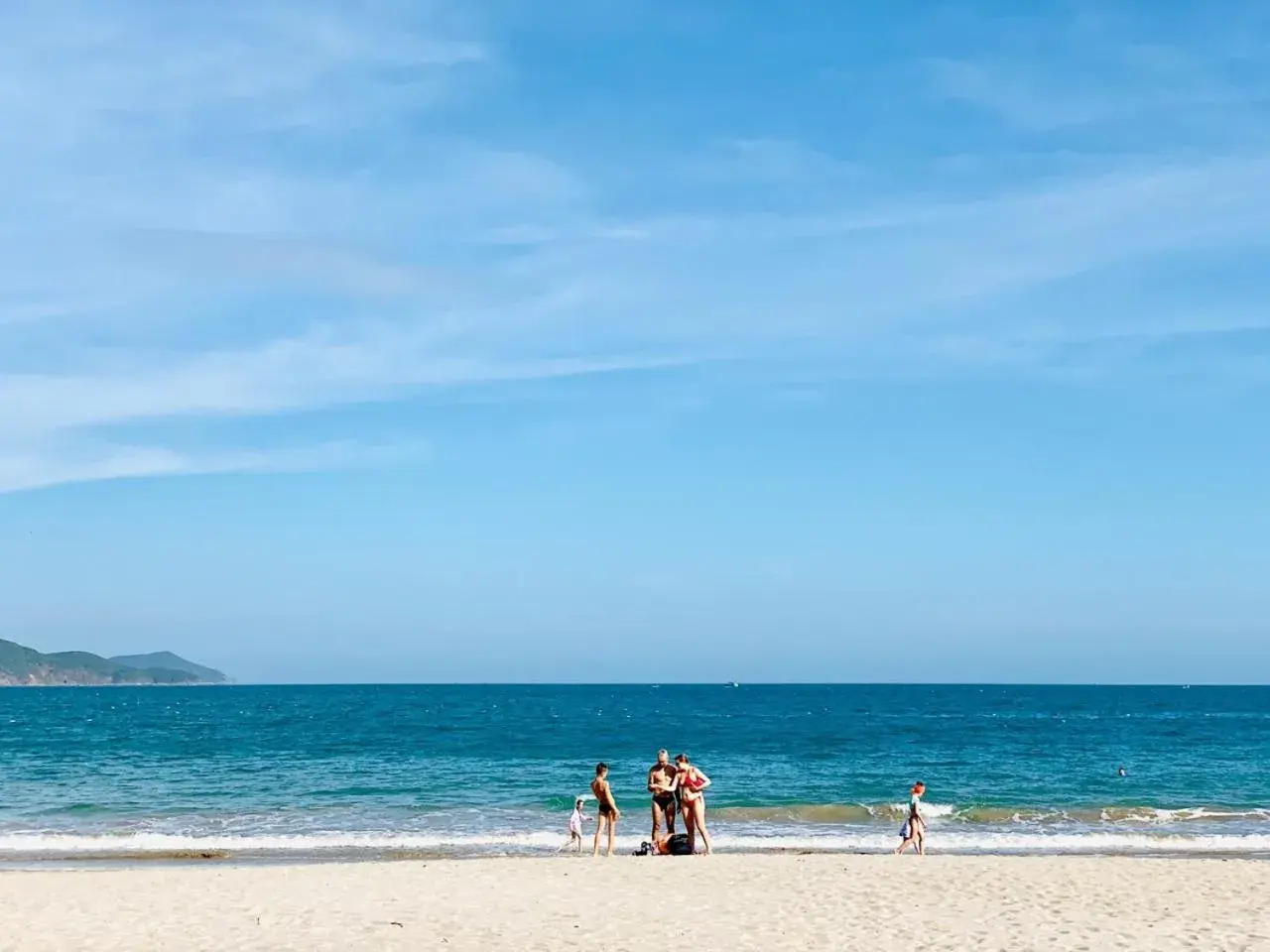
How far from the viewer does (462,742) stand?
181 feet

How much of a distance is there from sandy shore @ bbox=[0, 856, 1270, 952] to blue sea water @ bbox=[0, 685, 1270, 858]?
552 centimetres

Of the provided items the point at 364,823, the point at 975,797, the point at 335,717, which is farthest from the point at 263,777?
the point at 335,717

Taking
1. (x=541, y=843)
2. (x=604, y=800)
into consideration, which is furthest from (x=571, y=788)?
(x=604, y=800)

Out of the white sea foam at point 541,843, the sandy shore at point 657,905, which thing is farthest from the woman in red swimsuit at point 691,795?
the white sea foam at point 541,843

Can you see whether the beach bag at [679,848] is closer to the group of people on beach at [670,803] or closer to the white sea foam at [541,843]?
the group of people on beach at [670,803]

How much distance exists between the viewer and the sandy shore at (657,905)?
1374 centimetres

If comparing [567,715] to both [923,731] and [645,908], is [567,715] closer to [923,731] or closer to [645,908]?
[923,731]

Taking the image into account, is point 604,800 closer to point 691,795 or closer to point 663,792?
point 663,792

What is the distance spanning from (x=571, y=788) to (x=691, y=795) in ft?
48.4

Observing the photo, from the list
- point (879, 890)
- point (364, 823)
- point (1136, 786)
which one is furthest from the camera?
point (1136, 786)

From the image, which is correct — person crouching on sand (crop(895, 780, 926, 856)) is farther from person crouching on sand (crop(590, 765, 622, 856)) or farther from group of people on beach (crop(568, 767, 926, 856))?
person crouching on sand (crop(590, 765, 622, 856))

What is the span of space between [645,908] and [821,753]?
35888mm

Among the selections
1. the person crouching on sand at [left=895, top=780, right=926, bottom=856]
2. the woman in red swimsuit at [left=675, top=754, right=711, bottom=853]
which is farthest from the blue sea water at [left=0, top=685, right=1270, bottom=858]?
the woman in red swimsuit at [left=675, top=754, right=711, bottom=853]

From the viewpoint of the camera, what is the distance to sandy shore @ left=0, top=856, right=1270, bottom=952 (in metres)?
13.7
